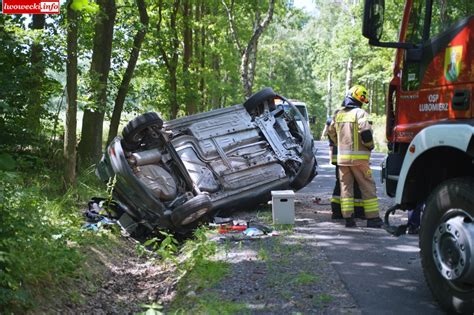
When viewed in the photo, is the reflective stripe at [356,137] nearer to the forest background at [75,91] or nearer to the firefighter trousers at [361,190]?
the firefighter trousers at [361,190]

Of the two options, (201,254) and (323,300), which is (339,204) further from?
(323,300)

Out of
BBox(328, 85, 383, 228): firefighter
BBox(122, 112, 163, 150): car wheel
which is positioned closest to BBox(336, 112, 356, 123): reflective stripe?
BBox(328, 85, 383, 228): firefighter

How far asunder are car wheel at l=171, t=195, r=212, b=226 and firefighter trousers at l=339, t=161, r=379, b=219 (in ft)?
6.21

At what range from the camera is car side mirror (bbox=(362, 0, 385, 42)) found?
4645 mm

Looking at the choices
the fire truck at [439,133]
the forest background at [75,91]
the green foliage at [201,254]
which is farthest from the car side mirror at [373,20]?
the green foliage at [201,254]

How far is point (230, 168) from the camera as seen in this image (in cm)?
855

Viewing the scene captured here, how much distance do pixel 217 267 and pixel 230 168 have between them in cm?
311

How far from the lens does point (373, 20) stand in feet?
15.4

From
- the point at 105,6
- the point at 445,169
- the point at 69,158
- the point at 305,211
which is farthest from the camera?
the point at 105,6

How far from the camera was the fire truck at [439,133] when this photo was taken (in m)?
3.87

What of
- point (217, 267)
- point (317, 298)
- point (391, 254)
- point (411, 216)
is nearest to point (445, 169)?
point (411, 216)

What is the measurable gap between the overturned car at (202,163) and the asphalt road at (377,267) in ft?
4.40

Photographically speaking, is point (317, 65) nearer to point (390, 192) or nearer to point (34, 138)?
point (34, 138)

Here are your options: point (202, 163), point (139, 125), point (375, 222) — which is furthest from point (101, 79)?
point (375, 222)
